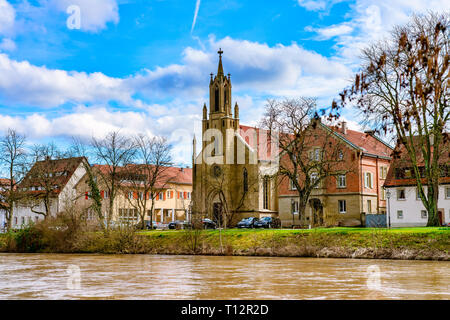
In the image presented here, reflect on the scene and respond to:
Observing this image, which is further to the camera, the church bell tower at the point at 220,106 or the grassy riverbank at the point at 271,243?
the church bell tower at the point at 220,106

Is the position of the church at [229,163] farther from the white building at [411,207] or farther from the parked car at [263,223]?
the white building at [411,207]

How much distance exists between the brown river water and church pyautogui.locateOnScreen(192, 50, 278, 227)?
154 ft

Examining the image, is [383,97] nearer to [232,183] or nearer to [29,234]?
[29,234]

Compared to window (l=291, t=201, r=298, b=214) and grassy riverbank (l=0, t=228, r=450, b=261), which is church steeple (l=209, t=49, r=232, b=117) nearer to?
window (l=291, t=201, r=298, b=214)

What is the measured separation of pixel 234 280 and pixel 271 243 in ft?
58.7

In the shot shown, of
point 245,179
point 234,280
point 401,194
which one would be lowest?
point 234,280

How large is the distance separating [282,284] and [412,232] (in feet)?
57.5

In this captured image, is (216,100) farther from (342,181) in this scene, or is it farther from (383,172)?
(383,172)

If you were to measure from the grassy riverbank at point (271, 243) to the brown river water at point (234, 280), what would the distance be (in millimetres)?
2515

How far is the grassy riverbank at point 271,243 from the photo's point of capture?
116 feet

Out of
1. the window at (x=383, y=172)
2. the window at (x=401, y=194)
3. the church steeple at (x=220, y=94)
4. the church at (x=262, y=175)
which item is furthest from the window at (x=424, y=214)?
the church steeple at (x=220, y=94)

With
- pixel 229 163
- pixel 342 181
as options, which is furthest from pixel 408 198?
pixel 229 163

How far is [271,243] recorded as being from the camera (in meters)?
41.4
